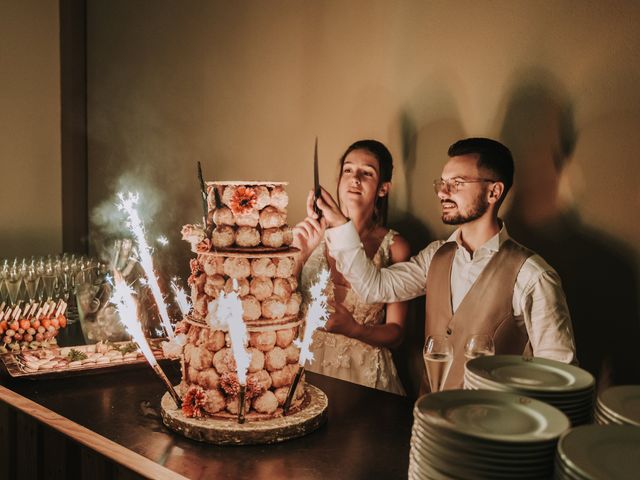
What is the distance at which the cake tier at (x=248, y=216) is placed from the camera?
7.09ft

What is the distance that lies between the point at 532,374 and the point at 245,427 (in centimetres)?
90

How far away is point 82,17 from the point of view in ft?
18.9

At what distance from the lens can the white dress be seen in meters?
3.48

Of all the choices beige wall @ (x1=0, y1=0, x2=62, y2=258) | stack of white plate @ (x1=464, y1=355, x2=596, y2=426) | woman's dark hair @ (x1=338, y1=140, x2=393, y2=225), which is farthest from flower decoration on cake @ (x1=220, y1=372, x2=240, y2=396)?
beige wall @ (x1=0, y1=0, x2=62, y2=258)

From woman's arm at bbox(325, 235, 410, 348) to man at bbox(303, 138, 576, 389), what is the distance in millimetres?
245

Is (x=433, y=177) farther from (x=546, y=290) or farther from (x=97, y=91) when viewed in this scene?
(x=97, y=91)

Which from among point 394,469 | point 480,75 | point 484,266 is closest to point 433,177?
point 480,75

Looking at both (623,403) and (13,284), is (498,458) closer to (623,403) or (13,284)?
(623,403)

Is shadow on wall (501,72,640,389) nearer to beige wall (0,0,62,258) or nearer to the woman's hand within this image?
the woman's hand

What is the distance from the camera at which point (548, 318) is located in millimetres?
2627

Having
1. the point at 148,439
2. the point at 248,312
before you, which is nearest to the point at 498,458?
the point at 248,312

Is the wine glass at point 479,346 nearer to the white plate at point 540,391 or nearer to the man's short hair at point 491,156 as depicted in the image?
the white plate at point 540,391

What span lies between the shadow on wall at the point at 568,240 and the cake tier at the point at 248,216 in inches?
60.5

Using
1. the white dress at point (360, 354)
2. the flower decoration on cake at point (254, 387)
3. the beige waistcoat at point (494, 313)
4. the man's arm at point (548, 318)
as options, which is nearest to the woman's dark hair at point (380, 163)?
the white dress at point (360, 354)
